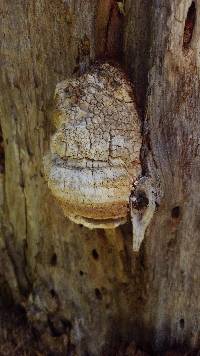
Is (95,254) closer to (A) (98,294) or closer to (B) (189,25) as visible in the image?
(A) (98,294)

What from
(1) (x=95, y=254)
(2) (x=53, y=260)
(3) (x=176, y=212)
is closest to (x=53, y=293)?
(2) (x=53, y=260)

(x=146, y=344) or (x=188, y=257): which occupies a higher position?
(x=188, y=257)

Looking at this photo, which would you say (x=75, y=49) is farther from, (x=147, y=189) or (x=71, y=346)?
(x=71, y=346)

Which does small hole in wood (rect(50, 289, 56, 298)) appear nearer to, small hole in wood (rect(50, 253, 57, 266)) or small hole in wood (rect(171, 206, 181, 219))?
small hole in wood (rect(50, 253, 57, 266))

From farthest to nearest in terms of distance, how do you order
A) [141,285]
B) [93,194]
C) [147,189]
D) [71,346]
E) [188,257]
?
[71,346] < [141,285] < [188,257] < [147,189] < [93,194]

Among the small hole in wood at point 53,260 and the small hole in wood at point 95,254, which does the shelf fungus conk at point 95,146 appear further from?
the small hole in wood at point 53,260

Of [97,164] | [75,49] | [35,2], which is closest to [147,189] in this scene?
[97,164]

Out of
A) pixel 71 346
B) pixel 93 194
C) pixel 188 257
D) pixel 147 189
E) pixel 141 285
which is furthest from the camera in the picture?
pixel 71 346

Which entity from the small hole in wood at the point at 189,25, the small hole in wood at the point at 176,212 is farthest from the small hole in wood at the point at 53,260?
the small hole in wood at the point at 189,25
